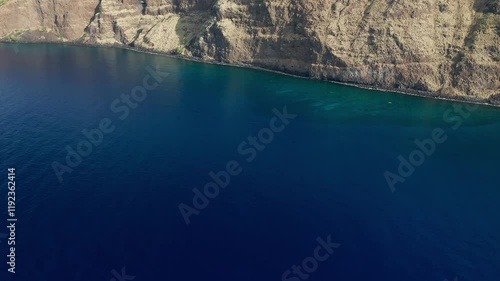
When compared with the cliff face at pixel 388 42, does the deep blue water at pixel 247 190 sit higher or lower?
lower

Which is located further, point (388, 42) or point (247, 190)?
point (388, 42)

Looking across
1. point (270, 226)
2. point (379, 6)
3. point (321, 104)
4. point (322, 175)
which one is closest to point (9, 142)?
point (270, 226)

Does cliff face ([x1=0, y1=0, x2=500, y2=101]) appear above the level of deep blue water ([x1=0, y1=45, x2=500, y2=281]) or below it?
above

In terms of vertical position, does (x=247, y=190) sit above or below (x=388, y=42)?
below

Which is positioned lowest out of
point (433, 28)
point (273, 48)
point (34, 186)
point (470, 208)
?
point (34, 186)

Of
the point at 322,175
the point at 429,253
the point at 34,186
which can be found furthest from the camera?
the point at 322,175

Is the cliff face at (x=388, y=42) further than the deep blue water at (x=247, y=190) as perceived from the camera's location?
Yes

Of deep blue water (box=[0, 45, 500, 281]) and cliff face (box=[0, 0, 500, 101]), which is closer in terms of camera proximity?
deep blue water (box=[0, 45, 500, 281])

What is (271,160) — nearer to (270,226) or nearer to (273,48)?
(270,226)
